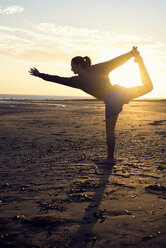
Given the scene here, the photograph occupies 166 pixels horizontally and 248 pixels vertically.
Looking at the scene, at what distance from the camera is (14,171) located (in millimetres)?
5035

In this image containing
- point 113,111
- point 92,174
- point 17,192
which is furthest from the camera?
point 113,111

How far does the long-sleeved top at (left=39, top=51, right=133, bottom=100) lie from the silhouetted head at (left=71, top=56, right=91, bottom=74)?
142 millimetres

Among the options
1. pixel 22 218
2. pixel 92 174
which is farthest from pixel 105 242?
pixel 92 174

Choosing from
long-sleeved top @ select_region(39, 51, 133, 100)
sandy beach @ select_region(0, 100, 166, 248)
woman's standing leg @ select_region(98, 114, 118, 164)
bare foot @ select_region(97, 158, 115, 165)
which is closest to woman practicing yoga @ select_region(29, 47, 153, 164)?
long-sleeved top @ select_region(39, 51, 133, 100)

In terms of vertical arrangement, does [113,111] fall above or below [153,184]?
above

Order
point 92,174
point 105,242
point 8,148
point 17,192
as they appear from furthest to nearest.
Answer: point 8,148
point 92,174
point 17,192
point 105,242

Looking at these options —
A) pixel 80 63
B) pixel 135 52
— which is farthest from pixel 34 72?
pixel 135 52

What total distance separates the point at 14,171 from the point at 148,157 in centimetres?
301

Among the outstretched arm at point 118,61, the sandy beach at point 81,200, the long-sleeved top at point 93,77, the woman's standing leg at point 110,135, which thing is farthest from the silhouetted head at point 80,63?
the sandy beach at point 81,200

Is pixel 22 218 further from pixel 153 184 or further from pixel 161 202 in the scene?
pixel 153 184

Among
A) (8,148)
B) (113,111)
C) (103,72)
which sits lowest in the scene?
(8,148)

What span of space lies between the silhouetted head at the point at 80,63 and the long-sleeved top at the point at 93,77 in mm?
142

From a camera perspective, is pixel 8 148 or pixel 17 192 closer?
pixel 17 192

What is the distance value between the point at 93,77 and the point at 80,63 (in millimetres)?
390
